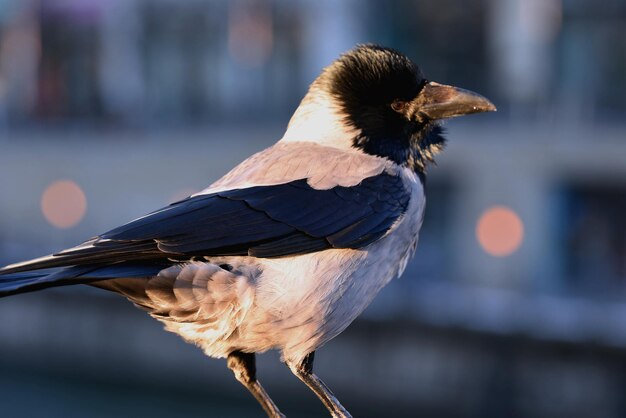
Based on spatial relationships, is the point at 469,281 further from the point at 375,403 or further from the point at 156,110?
the point at 156,110

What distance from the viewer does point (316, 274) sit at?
4746mm

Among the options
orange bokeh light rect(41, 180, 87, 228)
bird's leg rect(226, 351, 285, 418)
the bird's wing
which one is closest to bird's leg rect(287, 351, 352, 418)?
bird's leg rect(226, 351, 285, 418)

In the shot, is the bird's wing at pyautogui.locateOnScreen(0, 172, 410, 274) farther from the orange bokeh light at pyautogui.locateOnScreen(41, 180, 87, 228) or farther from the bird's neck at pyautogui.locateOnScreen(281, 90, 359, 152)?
the orange bokeh light at pyautogui.locateOnScreen(41, 180, 87, 228)

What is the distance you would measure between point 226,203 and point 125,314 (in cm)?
2643

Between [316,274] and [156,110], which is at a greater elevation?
[316,274]

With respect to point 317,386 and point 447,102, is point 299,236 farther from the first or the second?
point 447,102

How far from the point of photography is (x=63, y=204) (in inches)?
1817

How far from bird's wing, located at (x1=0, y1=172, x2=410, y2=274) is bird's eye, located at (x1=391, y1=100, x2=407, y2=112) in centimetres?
30

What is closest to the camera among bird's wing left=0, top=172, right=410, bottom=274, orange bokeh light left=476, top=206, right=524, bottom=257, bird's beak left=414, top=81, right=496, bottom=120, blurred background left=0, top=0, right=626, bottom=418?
bird's wing left=0, top=172, right=410, bottom=274

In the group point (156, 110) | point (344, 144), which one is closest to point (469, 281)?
point (156, 110)

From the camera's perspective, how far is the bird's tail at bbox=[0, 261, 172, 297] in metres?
4.12

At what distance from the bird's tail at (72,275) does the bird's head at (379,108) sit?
116 centimetres

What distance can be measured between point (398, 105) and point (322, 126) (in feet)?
1.14

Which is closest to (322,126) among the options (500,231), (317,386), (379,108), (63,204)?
(379,108)
